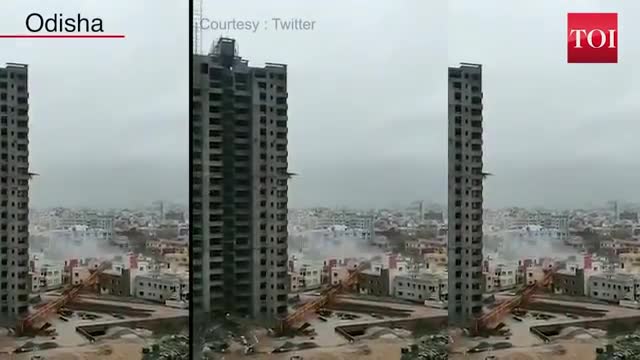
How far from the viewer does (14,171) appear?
8.30 ft

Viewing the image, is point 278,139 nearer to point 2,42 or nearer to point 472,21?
point 472,21

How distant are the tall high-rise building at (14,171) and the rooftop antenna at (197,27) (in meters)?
0.60

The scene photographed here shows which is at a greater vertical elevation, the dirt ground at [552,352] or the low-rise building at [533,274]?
the low-rise building at [533,274]

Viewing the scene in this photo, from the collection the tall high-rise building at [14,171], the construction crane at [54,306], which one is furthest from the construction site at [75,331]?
the tall high-rise building at [14,171]

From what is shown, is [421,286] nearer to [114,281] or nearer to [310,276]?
[310,276]

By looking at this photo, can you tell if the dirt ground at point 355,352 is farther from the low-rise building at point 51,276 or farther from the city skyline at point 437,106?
the low-rise building at point 51,276

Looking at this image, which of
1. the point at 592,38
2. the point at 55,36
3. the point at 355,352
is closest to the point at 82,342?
the point at 355,352

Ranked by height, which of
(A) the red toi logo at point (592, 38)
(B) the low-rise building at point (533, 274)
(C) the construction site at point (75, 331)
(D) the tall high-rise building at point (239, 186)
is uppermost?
(A) the red toi logo at point (592, 38)

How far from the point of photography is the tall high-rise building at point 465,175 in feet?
8.23

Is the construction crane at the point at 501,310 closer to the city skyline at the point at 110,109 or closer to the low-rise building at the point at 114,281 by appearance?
Answer: the city skyline at the point at 110,109

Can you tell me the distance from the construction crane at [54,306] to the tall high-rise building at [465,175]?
1.25 m

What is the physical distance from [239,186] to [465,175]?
2.63 ft

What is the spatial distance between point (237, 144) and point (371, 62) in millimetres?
555

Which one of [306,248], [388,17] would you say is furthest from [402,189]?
[388,17]
